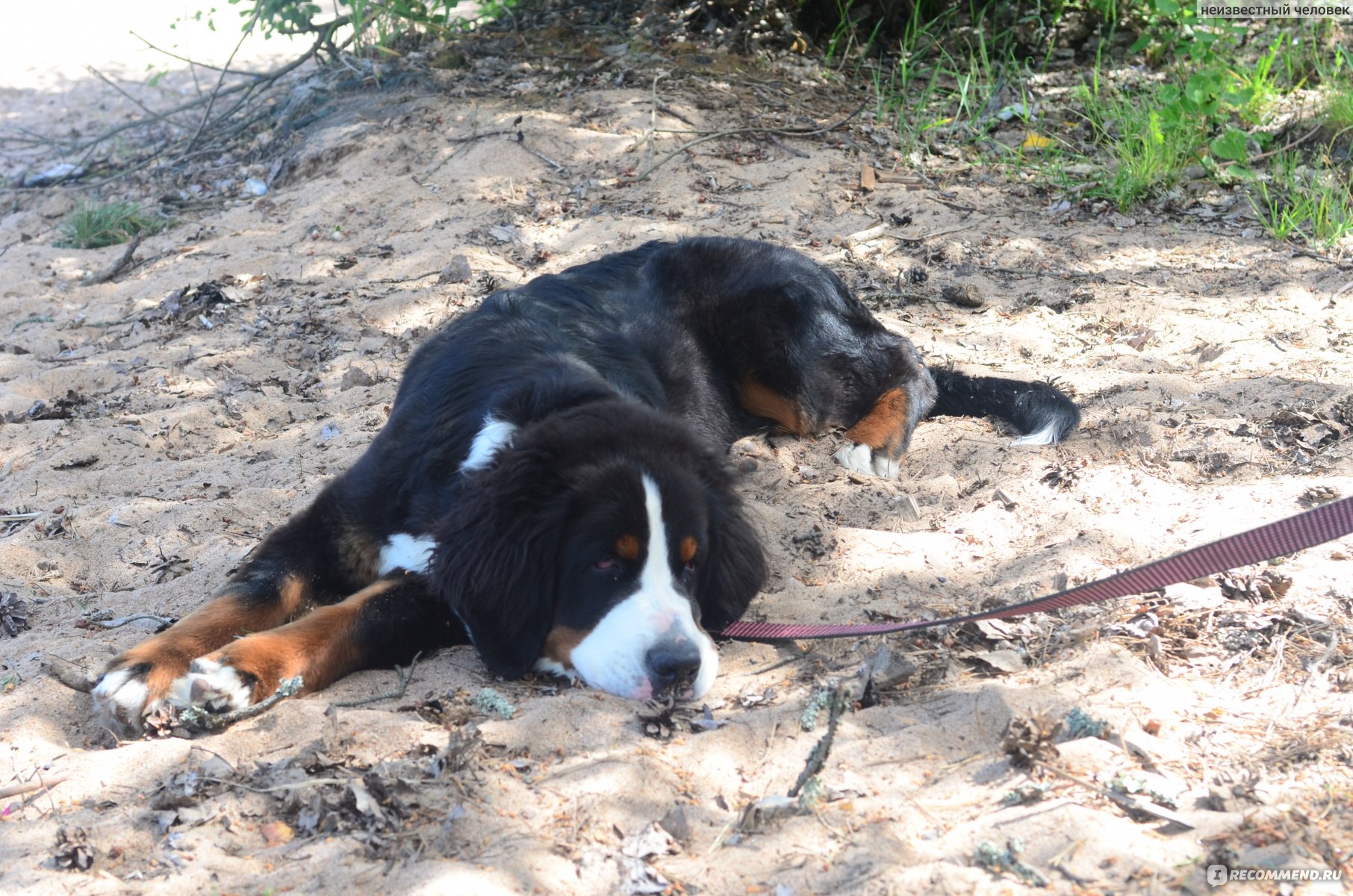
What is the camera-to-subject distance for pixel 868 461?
4.66 metres

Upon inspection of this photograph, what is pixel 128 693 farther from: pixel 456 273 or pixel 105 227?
pixel 105 227

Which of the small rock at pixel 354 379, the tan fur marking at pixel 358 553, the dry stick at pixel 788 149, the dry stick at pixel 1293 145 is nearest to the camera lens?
the tan fur marking at pixel 358 553

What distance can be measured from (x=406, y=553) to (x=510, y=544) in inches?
22.9

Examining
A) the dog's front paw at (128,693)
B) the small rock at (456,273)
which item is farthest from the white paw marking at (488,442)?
the small rock at (456,273)

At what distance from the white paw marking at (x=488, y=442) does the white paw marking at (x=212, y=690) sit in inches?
33.2

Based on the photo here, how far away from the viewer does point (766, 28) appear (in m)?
8.58

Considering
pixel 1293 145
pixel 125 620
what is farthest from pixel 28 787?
pixel 1293 145

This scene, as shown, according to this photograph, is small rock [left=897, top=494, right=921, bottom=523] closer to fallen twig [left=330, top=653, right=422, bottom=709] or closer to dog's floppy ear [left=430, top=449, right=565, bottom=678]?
dog's floppy ear [left=430, top=449, right=565, bottom=678]

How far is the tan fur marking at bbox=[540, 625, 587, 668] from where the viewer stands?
3.04 m

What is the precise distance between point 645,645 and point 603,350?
1.60 m

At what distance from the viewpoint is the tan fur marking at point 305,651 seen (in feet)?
9.68

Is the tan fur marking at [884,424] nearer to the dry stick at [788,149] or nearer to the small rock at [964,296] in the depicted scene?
the small rock at [964,296]

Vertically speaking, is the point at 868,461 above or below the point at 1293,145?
below

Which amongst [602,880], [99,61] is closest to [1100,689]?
[602,880]
